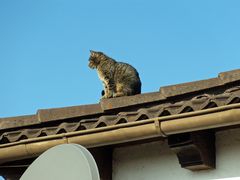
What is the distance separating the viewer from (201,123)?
423 centimetres

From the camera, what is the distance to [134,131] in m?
4.44

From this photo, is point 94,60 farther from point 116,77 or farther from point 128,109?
point 128,109

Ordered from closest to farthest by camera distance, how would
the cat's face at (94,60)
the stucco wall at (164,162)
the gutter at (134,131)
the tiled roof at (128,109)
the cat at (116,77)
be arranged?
the gutter at (134,131) < the tiled roof at (128,109) < the stucco wall at (164,162) < the cat at (116,77) < the cat's face at (94,60)

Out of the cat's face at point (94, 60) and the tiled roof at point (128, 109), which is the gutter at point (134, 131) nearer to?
the tiled roof at point (128, 109)

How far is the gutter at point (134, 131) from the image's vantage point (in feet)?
13.7

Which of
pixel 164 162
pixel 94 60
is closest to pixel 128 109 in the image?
pixel 164 162

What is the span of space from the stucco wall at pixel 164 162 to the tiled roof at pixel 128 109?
34 centimetres

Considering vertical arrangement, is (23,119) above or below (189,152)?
above

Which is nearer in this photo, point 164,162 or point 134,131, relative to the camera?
point 134,131

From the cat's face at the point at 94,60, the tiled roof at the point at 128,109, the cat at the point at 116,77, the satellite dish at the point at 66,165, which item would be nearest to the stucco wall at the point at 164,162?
the tiled roof at the point at 128,109

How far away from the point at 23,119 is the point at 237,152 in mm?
1758

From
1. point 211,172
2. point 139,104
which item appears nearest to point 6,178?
point 139,104

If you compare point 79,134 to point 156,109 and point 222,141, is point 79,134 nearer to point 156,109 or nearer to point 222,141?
point 156,109

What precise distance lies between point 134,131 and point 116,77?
2.61 m
